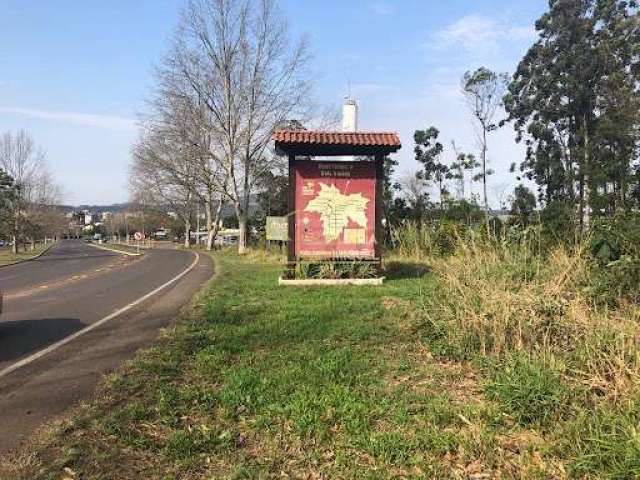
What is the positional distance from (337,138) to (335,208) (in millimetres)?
1678

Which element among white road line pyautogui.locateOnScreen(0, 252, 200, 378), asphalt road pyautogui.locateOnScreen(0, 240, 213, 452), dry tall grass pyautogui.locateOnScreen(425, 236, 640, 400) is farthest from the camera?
white road line pyautogui.locateOnScreen(0, 252, 200, 378)

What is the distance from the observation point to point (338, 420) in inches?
178

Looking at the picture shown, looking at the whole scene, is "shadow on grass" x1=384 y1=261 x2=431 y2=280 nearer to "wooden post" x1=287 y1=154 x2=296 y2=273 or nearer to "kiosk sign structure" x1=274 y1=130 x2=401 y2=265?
"kiosk sign structure" x1=274 y1=130 x2=401 y2=265

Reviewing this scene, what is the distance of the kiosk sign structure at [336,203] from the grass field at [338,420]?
7.18 meters

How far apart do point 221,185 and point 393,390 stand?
35.1 meters

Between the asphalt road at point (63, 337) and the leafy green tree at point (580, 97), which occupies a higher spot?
the leafy green tree at point (580, 97)

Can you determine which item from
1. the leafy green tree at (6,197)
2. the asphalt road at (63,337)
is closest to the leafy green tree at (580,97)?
the asphalt road at (63,337)

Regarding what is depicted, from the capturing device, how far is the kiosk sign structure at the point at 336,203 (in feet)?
46.4

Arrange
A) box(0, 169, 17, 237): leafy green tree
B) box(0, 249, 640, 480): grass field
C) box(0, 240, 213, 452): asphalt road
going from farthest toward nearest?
1. box(0, 169, 17, 237): leafy green tree
2. box(0, 240, 213, 452): asphalt road
3. box(0, 249, 640, 480): grass field

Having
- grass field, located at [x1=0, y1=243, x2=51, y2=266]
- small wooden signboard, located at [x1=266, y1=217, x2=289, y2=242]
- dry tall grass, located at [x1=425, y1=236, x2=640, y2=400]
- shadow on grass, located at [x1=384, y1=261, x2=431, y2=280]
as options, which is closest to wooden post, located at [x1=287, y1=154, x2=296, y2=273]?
small wooden signboard, located at [x1=266, y1=217, x2=289, y2=242]

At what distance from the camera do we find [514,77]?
56125 millimetres

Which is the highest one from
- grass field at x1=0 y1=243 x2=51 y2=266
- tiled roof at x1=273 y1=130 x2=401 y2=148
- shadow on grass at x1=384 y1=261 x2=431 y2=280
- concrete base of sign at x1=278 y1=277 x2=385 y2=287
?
tiled roof at x1=273 y1=130 x2=401 y2=148

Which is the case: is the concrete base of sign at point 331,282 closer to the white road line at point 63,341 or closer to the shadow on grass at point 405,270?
the shadow on grass at point 405,270

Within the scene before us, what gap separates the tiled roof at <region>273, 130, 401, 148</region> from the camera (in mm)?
13656
